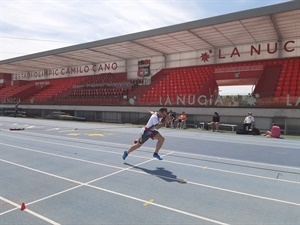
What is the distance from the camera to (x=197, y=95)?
22.6 meters

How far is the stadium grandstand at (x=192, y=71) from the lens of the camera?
1973 centimetres

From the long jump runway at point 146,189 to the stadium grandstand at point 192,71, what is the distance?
11.5m

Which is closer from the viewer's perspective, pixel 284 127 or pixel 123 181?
pixel 123 181

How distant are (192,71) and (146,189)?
24315 millimetres

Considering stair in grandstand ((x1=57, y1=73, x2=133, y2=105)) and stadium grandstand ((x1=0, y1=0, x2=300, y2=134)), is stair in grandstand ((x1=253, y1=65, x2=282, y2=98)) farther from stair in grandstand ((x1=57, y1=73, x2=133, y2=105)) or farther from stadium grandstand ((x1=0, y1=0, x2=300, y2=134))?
stair in grandstand ((x1=57, y1=73, x2=133, y2=105))

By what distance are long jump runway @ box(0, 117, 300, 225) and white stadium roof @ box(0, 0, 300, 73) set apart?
13394 mm

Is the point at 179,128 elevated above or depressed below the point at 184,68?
below

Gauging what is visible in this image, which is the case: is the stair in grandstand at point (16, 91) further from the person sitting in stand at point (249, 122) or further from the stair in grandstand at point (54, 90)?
the person sitting in stand at point (249, 122)

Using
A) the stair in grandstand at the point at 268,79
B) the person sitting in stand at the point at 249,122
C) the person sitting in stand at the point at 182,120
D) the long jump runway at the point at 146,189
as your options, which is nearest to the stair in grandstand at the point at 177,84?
the person sitting in stand at the point at 182,120

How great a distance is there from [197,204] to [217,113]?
53.0 feet

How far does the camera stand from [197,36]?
24.5m

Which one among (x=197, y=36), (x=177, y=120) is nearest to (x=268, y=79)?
(x=197, y=36)

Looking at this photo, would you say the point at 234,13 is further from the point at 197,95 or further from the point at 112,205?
the point at 112,205

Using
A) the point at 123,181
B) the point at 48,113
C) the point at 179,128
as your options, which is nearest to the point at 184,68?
the point at 179,128
